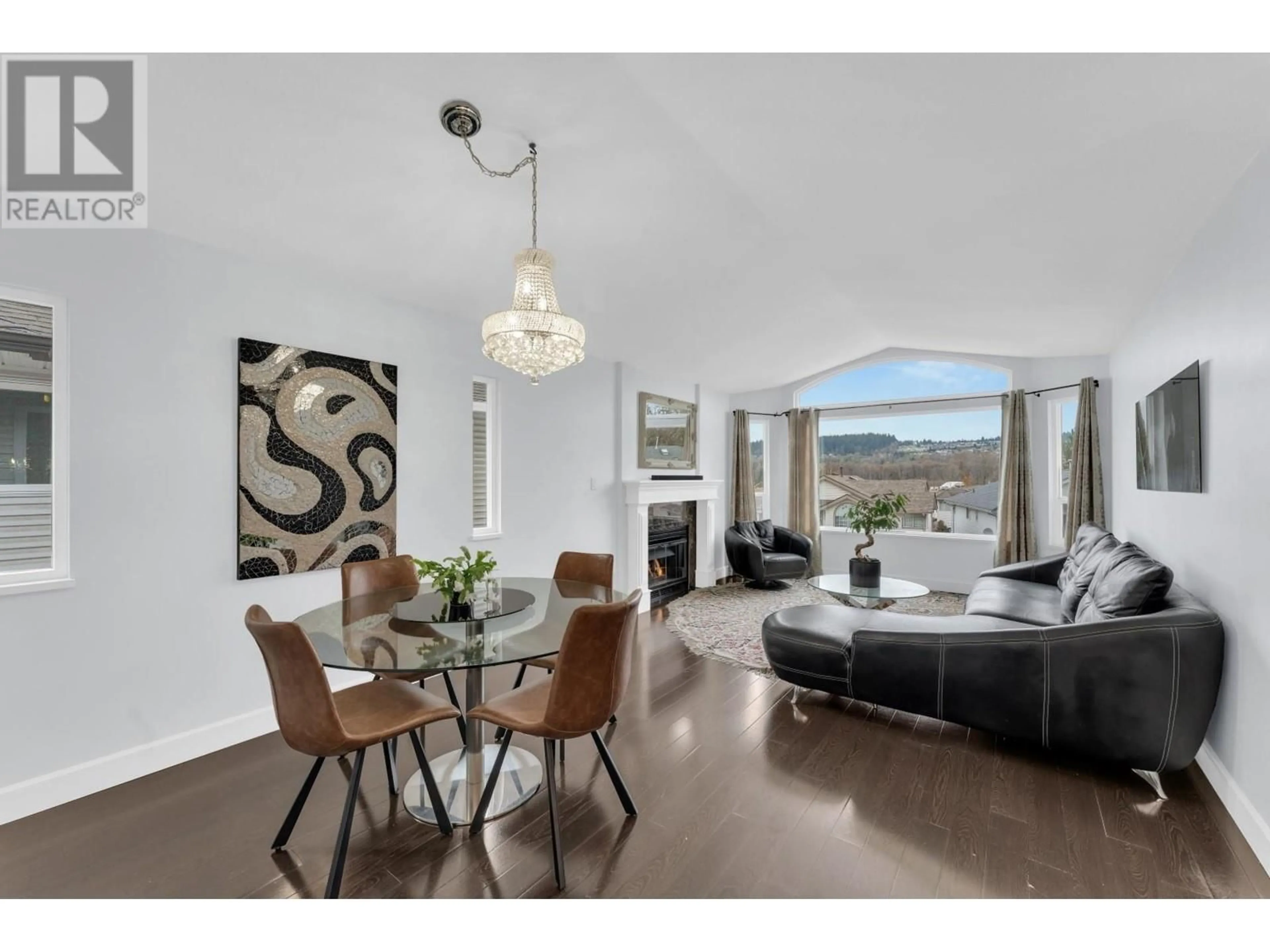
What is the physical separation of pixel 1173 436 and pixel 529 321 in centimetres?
321

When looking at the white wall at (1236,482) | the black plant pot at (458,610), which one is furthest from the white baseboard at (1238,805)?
the black plant pot at (458,610)

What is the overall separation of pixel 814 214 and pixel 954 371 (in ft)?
13.8

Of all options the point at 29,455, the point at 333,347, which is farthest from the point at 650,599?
the point at 29,455

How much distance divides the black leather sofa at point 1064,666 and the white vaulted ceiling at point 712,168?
166cm

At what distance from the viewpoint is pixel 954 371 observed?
19.8 ft

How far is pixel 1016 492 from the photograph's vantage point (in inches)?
214

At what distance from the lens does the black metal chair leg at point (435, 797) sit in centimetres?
185

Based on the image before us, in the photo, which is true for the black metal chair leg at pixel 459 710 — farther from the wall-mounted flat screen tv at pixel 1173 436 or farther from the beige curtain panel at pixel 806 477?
the beige curtain panel at pixel 806 477

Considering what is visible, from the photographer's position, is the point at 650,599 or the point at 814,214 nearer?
the point at 814,214

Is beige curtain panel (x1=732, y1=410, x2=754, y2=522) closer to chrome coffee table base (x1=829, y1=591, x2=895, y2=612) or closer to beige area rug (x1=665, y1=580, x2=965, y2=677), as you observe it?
beige area rug (x1=665, y1=580, x2=965, y2=677)

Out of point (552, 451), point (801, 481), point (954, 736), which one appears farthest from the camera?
A: point (801, 481)

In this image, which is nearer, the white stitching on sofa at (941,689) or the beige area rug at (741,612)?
the white stitching on sofa at (941,689)
